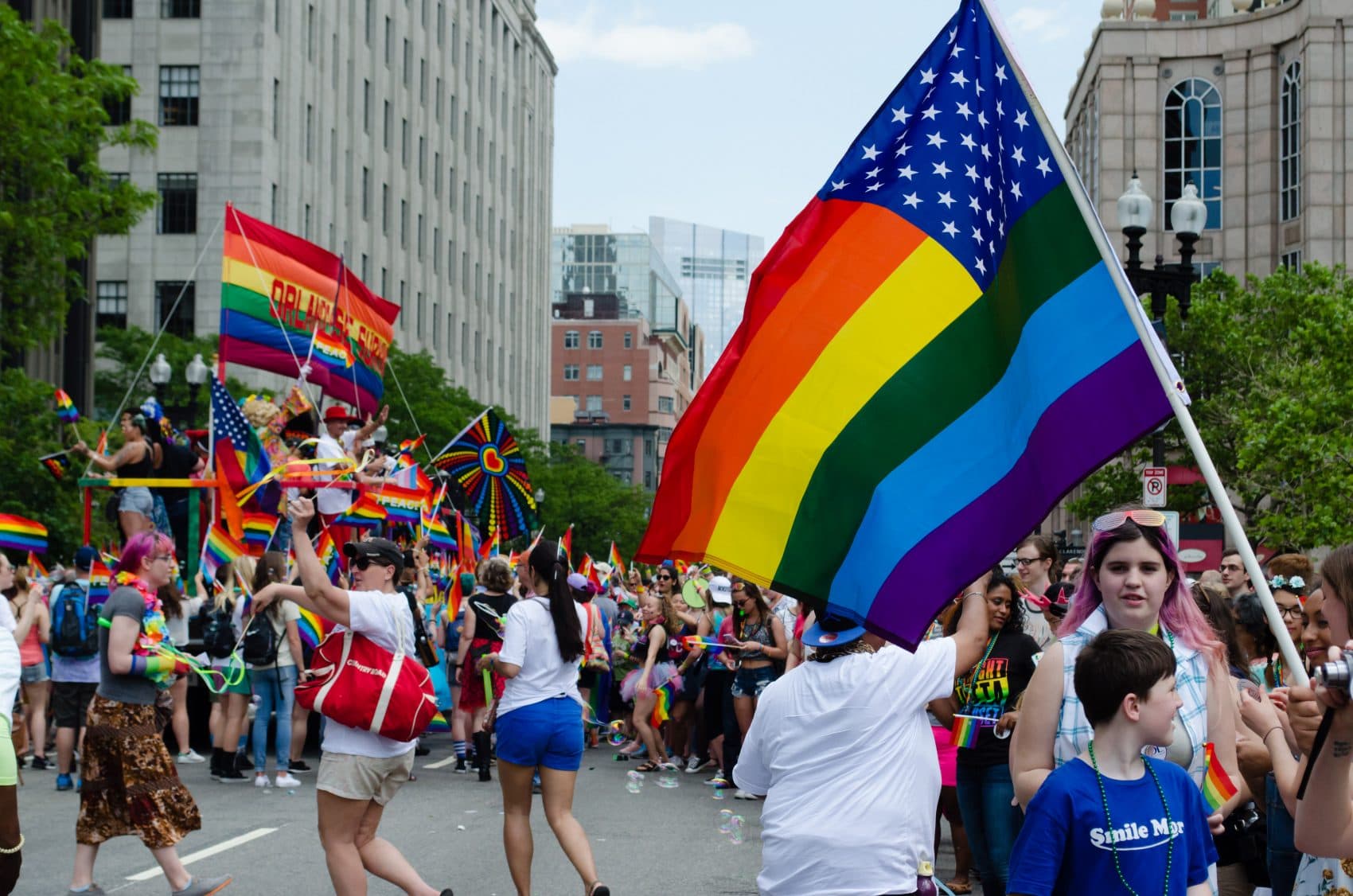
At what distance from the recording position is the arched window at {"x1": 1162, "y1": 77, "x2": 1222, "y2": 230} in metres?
67.6

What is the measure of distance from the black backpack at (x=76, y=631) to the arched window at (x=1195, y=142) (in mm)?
59718

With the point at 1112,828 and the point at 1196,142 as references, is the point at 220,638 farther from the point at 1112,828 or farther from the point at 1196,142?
the point at 1196,142

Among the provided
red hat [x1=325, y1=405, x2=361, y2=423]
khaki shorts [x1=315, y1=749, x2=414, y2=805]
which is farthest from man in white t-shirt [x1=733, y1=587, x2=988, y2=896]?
red hat [x1=325, y1=405, x2=361, y2=423]

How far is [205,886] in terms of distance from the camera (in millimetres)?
8656

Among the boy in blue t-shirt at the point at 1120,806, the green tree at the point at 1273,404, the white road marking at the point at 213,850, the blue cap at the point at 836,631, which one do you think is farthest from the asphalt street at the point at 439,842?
the green tree at the point at 1273,404

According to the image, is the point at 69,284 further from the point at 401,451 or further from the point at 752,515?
the point at 752,515

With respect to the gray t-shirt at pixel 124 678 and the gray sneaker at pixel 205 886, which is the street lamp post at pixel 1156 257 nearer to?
the gray sneaker at pixel 205 886

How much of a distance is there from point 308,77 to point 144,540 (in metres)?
50.0

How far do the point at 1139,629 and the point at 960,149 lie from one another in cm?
158

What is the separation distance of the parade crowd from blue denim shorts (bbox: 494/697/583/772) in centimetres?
1

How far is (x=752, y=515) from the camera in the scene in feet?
16.0

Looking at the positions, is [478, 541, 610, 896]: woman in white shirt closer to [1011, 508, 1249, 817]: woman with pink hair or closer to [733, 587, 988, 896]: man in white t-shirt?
[733, 587, 988, 896]: man in white t-shirt

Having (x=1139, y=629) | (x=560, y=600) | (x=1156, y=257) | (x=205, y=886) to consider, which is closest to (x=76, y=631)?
(x=205, y=886)

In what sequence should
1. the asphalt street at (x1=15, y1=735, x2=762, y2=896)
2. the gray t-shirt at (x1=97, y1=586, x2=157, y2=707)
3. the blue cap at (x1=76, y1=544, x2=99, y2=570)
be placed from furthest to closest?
the blue cap at (x1=76, y1=544, x2=99, y2=570) < the asphalt street at (x1=15, y1=735, x2=762, y2=896) < the gray t-shirt at (x1=97, y1=586, x2=157, y2=707)
